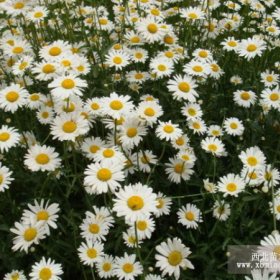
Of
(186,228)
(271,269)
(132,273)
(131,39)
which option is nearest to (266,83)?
(131,39)

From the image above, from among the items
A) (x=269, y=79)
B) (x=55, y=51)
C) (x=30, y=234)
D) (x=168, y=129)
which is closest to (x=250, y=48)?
(x=269, y=79)

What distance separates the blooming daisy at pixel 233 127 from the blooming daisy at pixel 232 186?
0.73 m

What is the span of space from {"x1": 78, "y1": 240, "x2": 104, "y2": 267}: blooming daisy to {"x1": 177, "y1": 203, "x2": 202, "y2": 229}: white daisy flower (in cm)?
69

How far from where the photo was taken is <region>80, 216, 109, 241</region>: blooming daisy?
8.49 ft

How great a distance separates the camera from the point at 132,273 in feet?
7.97

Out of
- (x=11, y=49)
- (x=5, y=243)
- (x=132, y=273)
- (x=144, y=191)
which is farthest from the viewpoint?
(x=11, y=49)

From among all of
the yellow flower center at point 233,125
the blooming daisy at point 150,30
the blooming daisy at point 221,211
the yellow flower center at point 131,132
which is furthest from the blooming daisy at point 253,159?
the blooming daisy at point 150,30

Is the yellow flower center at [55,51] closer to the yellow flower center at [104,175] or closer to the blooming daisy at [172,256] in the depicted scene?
the yellow flower center at [104,175]

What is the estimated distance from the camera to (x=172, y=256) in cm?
237

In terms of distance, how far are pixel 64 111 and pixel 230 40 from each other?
88.1 inches

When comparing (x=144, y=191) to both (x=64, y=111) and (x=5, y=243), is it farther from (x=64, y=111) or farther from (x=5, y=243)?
(x=5, y=243)

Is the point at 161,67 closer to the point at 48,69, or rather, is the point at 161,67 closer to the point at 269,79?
the point at 48,69

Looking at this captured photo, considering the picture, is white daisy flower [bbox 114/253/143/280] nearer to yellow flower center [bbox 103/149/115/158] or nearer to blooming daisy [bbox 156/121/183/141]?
yellow flower center [bbox 103/149/115/158]

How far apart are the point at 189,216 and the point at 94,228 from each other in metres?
0.77
